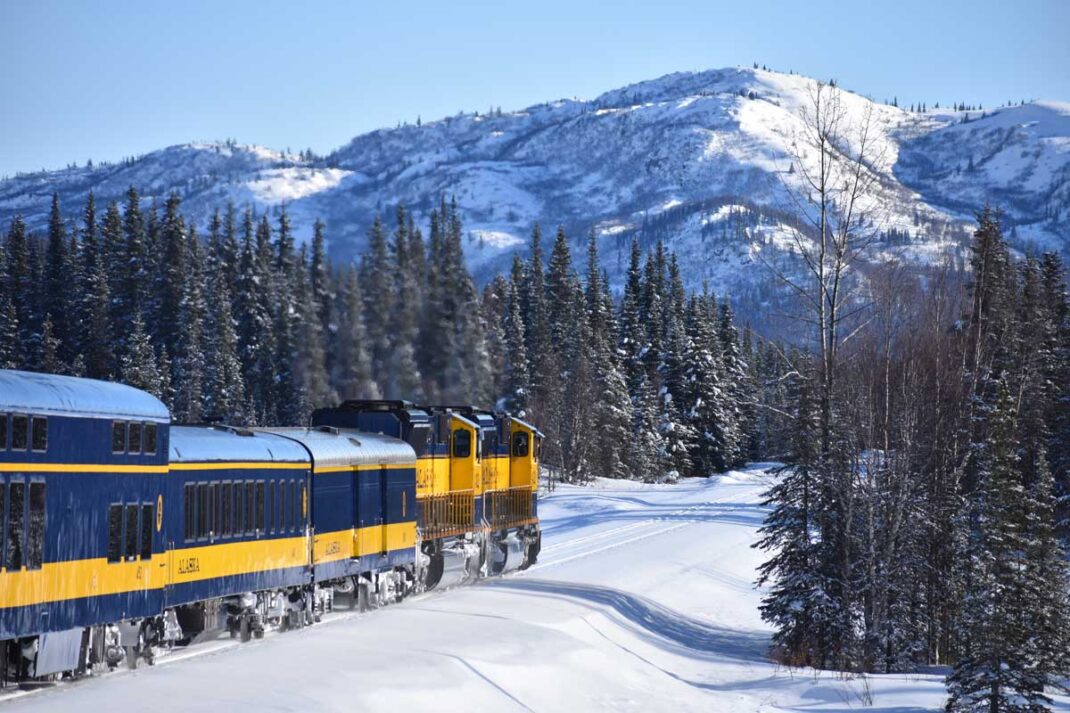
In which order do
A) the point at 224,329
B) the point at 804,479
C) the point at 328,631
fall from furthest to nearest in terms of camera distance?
1. the point at 224,329
2. the point at 804,479
3. the point at 328,631

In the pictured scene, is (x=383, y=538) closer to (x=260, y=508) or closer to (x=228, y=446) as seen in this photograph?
(x=260, y=508)

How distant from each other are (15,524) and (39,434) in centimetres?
118

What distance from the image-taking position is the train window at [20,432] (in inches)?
623

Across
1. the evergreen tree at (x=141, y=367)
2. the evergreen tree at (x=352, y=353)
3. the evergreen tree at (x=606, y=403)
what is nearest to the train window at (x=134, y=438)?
the evergreen tree at (x=352, y=353)

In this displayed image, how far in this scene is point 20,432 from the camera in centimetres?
1595

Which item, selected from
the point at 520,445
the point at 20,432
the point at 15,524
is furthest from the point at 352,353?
the point at 15,524

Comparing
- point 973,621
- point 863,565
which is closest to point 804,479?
point 863,565

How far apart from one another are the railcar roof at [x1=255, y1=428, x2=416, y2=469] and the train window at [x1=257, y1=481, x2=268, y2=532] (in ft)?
6.57

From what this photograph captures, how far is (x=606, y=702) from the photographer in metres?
21.4

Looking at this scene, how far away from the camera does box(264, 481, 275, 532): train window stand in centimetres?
2334

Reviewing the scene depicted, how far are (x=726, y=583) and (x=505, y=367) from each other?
44388 mm

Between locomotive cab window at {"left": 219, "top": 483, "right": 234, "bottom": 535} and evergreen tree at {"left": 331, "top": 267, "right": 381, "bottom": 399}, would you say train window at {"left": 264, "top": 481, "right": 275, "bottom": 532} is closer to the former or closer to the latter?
locomotive cab window at {"left": 219, "top": 483, "right": 234, "bottom": 535}

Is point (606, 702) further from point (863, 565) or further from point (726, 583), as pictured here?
point (726, 583)

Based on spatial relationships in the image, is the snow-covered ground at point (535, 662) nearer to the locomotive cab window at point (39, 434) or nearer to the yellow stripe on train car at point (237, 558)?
the yellow stripe on train car at point (237, 558)
